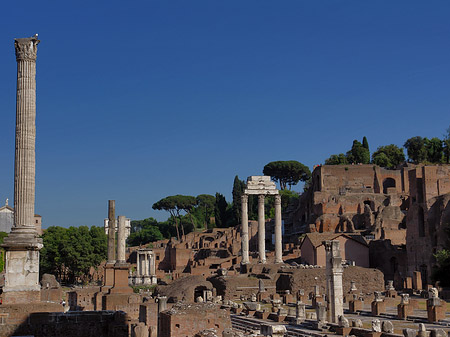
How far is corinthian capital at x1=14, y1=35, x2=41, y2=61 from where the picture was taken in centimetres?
1338

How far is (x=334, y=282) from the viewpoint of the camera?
22359 mm

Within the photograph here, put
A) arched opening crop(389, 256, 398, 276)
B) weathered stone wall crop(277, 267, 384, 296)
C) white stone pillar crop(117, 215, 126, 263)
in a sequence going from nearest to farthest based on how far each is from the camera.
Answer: white stone pillar crop(117, 215, 126, 263)
weathered stone wall crop(277, 267, 384, 296)
arched opening crop(389, 256, 398, 276)

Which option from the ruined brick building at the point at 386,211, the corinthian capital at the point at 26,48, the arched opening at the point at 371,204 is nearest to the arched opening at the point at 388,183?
the ruined brick building at the point at 386,211

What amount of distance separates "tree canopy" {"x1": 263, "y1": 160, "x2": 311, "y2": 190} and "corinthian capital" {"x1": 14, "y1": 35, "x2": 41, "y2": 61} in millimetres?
89377

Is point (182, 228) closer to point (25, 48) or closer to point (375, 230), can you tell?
point (375, 230)

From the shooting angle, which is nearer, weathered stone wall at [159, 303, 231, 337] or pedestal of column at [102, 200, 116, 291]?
weathered stone wall at [159, 303, 231, 337]

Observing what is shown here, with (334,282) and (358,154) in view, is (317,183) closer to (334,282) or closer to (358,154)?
(358,154)

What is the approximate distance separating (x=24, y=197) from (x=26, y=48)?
3269 mm

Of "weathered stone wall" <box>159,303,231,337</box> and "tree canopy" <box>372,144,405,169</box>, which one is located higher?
"tree canopy" <box>372,144,405,169</box>

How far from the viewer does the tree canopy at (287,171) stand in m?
102

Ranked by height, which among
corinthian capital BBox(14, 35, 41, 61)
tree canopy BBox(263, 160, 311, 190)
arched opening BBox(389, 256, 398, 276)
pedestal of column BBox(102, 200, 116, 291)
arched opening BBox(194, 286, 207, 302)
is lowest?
arched opening BBox(194, 286, 207, 302)

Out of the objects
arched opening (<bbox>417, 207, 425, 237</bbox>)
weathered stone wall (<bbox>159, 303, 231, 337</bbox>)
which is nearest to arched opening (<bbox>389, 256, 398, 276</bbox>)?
arched opening (<bbox>417, 207, 425, 237</bbox>)

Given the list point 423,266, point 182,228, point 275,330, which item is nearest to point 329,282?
point 275,330

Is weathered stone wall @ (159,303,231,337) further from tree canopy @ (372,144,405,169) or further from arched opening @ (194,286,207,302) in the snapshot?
tree canopy @ (372,144,405,169)
